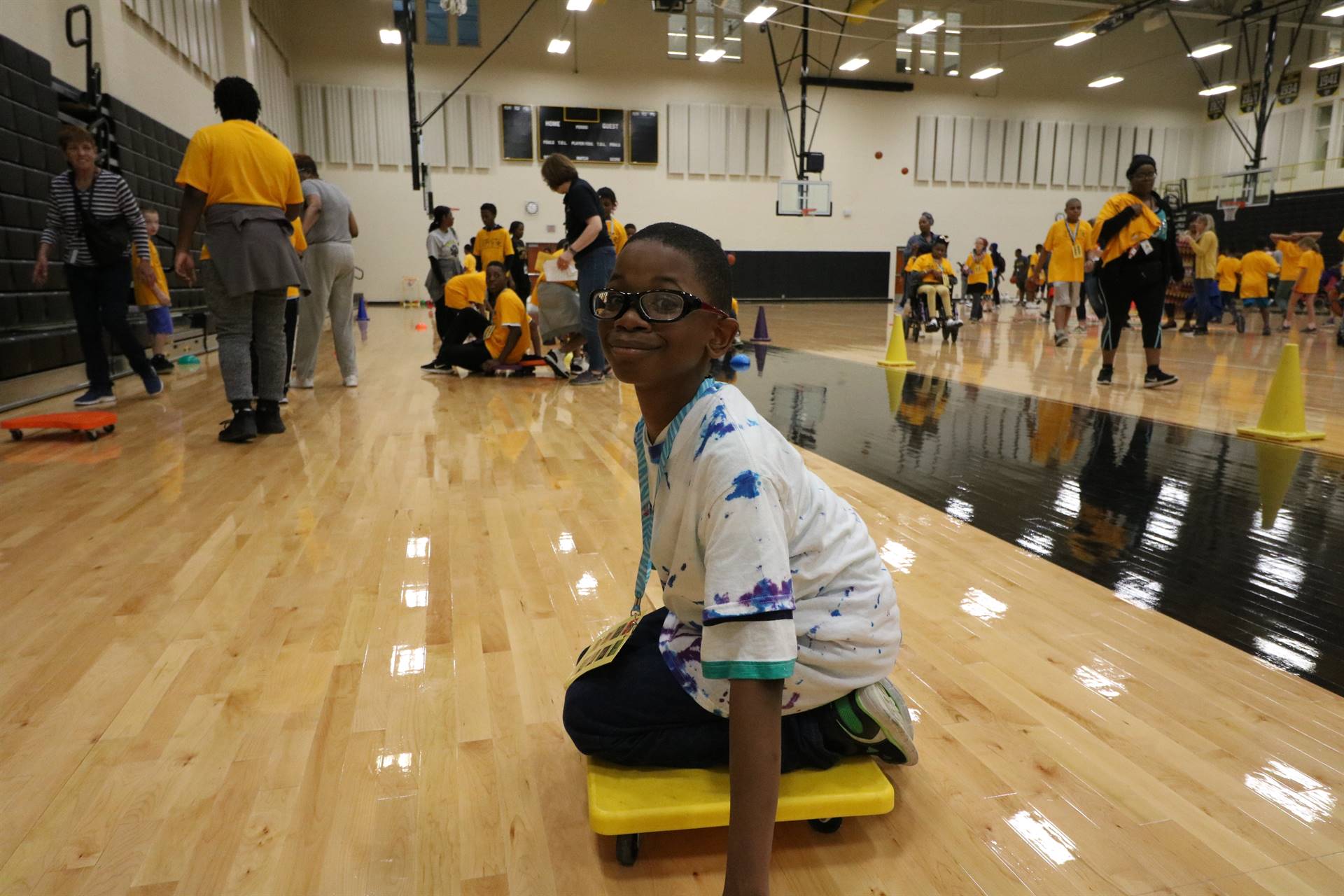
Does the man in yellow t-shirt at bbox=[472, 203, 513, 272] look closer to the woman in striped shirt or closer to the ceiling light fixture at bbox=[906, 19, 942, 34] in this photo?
the woman in striped shirt

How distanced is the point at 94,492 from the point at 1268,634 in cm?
387

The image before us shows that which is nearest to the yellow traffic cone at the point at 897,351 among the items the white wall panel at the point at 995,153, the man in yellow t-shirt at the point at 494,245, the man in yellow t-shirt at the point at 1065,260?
the man in yellow t-shirt at the point at 1065,260

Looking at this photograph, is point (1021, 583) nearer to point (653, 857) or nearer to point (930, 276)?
point (653, 857)

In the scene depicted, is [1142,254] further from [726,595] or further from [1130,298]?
[726,595]

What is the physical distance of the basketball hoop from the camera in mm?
19764

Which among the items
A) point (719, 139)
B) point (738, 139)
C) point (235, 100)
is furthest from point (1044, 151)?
point (235, 100)

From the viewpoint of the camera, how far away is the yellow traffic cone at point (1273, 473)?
3.14 meters

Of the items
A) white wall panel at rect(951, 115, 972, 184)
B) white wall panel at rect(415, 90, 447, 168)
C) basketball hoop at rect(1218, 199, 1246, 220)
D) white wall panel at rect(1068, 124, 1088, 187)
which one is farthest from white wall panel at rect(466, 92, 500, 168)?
basketball hoop at rect(1218, 199, 1246, 220)

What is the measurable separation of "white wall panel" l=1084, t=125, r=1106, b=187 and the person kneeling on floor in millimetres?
22312

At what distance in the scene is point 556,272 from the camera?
22.2 ft

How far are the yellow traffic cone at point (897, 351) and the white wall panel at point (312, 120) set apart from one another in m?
15.5

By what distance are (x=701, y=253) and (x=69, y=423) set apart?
4.28 m

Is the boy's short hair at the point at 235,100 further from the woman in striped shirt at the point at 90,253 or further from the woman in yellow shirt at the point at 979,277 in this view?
the woman in yellow shirt at the point at 979,277

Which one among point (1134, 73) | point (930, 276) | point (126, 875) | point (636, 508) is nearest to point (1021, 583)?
point (636, 508)
